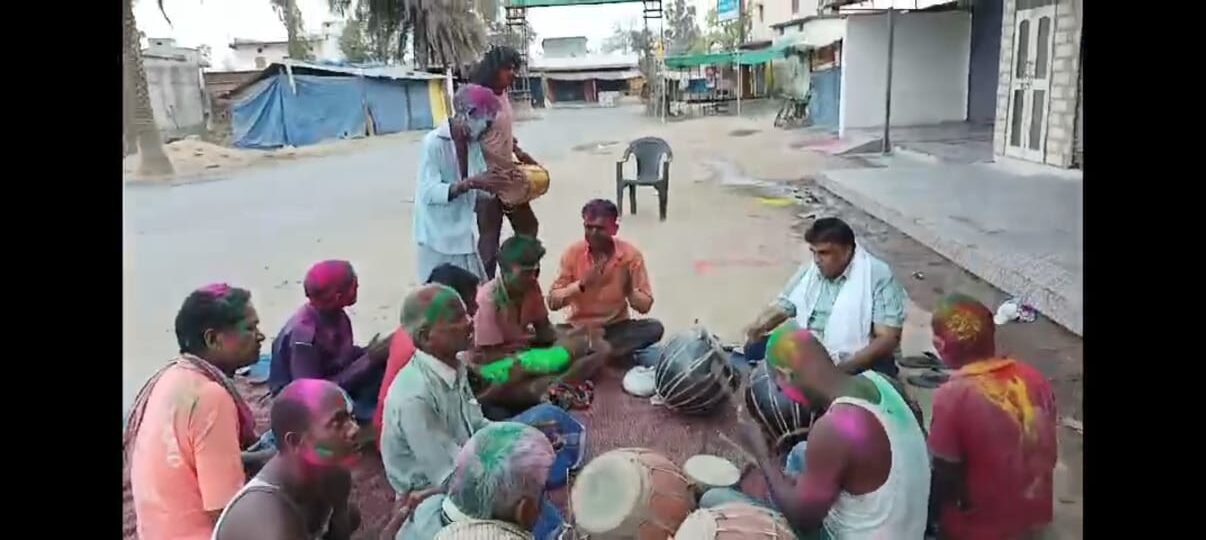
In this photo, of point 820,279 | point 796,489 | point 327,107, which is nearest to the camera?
point 796,489

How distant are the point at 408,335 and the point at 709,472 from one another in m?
0.87

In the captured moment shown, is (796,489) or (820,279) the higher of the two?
(820,279)

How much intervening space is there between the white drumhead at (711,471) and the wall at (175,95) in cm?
160

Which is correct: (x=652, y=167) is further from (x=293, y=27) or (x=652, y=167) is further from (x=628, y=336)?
(x=293, y=27)

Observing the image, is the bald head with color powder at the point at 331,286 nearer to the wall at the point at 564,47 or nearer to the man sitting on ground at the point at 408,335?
the man sitting on ground at the point at 408,335

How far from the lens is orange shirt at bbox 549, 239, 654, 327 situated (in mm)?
2611

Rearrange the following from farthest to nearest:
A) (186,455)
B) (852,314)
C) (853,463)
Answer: (852,314), (186,455), (853,463)

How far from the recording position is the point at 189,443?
233 cm

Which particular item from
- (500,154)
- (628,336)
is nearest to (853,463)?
(628,336)

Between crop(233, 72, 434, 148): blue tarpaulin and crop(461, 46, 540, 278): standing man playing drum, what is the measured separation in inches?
7.6

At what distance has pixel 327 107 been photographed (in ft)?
8.91
